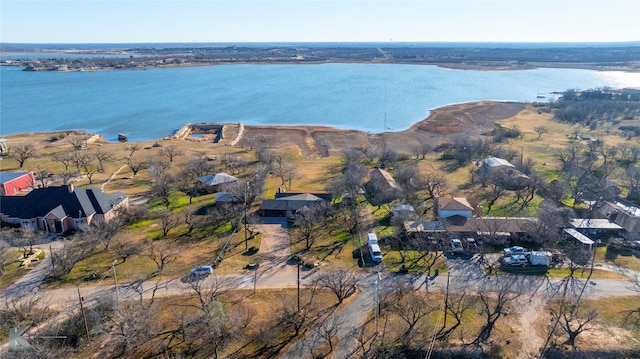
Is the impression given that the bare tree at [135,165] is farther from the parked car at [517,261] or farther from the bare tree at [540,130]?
the bare tree at [540,130]

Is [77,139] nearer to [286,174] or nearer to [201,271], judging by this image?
[286,174]

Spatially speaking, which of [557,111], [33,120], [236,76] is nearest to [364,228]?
[557,111]

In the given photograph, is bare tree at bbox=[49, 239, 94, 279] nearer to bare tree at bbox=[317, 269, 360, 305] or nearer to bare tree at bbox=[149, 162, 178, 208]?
bare tree at bbox=[149, 162, 178, 208]

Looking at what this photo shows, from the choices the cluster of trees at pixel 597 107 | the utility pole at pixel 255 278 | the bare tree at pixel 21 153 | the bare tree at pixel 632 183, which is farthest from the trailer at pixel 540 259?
the cluster of trees at pixel 597 107

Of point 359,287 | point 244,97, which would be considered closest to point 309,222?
point 359,287

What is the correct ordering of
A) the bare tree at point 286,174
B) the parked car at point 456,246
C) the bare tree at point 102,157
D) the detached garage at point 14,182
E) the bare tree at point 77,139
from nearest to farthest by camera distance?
1. the parked car at point 456,246
2. the detached garage at point 14,182
3. the bare tree at point 286,174
4. the bare tree at point 102,157
5. the bare tree at point 77,139

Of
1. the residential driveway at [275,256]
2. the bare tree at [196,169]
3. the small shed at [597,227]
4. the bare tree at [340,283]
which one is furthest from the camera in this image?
the bare tree at [196,169]
